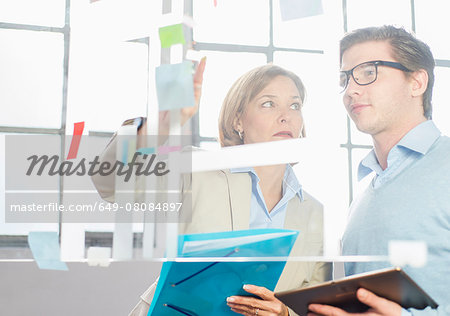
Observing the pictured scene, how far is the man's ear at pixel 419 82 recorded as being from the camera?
1146 mm

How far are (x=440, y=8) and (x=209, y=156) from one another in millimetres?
761

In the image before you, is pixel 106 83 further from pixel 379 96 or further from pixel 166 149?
pixel 379 96

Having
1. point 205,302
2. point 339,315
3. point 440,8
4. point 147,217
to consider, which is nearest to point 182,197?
point 147,217

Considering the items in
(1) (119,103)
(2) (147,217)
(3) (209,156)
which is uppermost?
(1) (119,103)

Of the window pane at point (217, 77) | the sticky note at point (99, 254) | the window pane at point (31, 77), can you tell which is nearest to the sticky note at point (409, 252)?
the window pane at point (217, 77)

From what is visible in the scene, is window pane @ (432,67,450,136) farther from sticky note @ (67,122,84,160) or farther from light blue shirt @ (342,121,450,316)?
sticky note @ (67,122,84,160)

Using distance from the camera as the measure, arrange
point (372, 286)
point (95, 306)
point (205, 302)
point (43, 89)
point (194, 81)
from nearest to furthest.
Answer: point (372, 286)
point (205, 302)
point (194, 81)
point (43, 89)
point (95, 306)

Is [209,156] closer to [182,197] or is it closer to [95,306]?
[182,197]

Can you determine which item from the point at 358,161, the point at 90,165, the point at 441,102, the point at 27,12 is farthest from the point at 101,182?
the point at 441,102

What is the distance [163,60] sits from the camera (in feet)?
3.63

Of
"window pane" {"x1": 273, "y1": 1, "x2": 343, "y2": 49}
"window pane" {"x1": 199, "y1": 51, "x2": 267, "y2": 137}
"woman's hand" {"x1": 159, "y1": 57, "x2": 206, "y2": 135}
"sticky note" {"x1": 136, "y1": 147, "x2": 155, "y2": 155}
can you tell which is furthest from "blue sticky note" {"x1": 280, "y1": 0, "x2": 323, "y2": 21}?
"sticky note" {"x1": 136, "y1": 147, "x2": 155, "y2": 155}

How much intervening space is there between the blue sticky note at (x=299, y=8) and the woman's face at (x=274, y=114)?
160mm

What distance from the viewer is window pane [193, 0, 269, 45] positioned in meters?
1.18

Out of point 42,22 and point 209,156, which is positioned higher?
point 42,22
